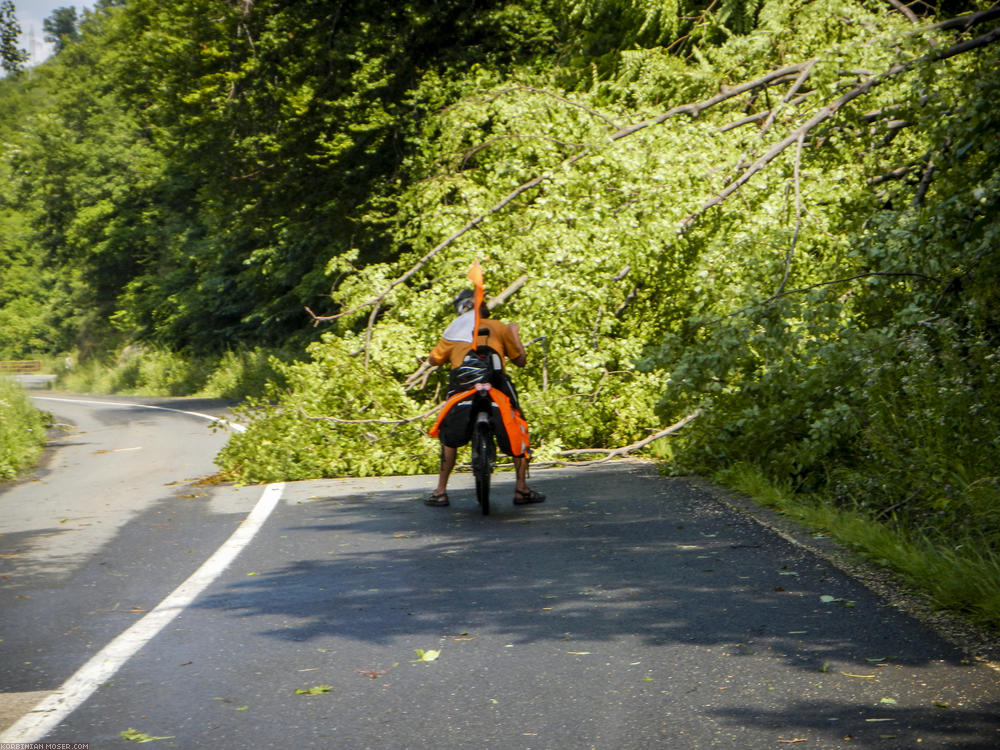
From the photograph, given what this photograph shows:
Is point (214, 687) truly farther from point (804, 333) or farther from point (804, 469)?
point (804, 469)

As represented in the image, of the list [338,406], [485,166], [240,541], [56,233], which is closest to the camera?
[240,541]

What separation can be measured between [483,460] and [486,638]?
375 cm

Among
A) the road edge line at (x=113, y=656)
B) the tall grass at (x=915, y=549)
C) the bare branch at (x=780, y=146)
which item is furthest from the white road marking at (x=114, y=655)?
the bare branch at (x=780, y=146)

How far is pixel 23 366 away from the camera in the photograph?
82.9m

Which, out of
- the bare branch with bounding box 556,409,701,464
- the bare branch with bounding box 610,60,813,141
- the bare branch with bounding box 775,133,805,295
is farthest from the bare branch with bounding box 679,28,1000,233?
the bare branch with bounding box 556,409,701,464

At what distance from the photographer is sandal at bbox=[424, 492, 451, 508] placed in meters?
9.59

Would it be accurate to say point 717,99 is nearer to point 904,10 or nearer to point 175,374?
point 904,10

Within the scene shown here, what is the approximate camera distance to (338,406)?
41.5 ft

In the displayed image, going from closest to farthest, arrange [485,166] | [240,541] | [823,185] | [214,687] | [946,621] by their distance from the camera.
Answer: [214,687], [946,621], [240,541], [823,185], [485,166]

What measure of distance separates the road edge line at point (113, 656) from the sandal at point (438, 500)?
176 cm

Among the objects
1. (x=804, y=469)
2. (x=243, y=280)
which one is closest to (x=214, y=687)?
(x=804, y=469)

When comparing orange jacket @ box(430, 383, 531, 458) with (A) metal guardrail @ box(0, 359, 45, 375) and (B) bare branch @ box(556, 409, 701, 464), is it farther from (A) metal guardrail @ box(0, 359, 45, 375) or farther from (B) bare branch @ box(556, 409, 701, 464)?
(A) metal guardrail @ box(0, 359, 45, 375)

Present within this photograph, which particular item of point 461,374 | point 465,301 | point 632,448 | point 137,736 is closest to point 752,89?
point 632,448

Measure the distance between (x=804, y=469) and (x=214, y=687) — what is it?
660cm
